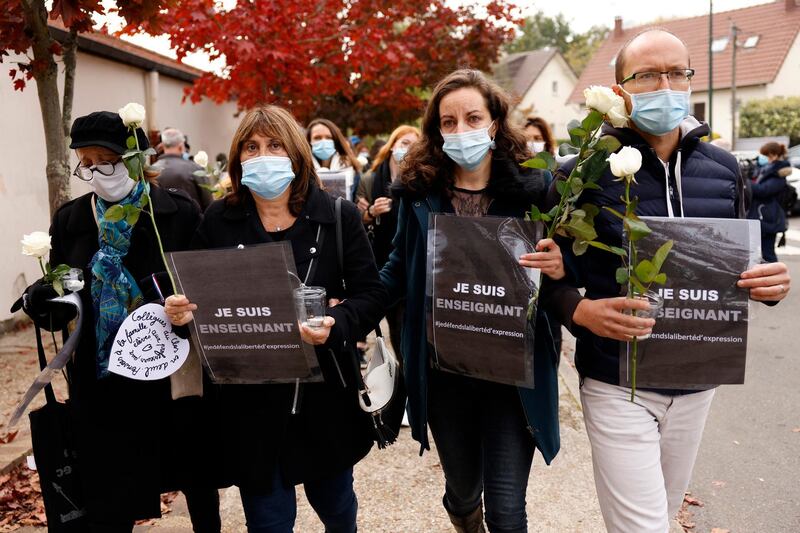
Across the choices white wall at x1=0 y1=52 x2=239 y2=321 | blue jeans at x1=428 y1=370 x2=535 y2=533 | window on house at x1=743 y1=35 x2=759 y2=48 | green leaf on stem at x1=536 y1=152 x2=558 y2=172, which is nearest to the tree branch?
blue jeans at x1=428 y1=370 x2=535 y2=533

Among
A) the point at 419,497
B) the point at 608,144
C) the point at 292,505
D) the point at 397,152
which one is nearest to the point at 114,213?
the point at 292,505

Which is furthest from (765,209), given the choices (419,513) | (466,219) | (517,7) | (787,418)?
(466,219)

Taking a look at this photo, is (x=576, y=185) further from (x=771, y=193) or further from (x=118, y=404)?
(x=771, y=193)

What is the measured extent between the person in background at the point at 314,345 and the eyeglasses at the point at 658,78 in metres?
1.17

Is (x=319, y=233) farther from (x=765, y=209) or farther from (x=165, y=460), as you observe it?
(x=765, y=209)

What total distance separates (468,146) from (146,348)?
1.44m

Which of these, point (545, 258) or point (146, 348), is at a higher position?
point (545, 258)

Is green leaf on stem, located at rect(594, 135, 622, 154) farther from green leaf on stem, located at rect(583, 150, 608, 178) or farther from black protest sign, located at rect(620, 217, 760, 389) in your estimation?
black protest sign, located at rect(620, 217, 760, 389)

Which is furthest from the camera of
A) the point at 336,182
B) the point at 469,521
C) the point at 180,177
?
the point at 180,177

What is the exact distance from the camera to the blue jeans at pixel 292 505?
2.68 m

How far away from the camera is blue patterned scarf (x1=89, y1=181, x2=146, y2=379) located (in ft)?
9.09

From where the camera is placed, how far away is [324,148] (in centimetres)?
633

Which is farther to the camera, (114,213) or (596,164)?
(114,213)

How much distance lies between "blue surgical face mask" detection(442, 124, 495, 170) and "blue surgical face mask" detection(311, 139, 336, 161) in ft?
12.0
